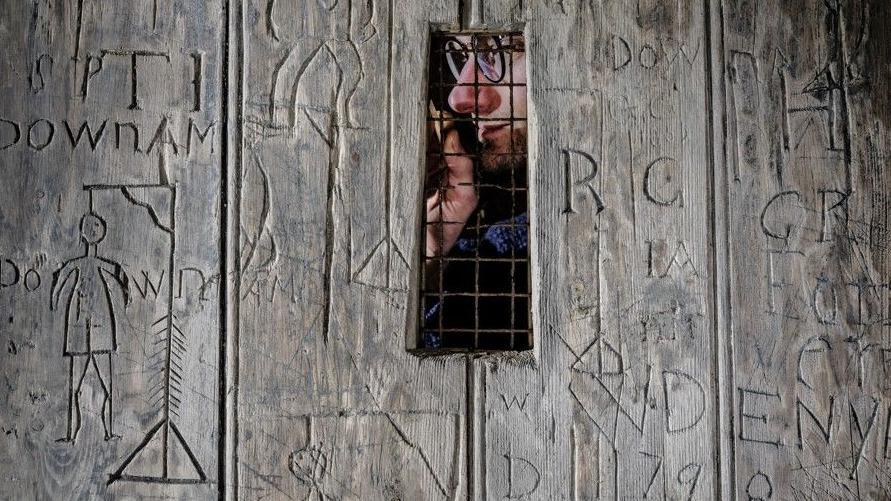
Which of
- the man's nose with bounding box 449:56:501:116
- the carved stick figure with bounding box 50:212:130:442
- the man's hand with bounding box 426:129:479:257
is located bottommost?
the carved stick figure with bounding box 50:212:130:442

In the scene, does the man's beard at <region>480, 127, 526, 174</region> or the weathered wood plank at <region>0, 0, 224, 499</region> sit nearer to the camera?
the weathered wood plank at <region>0, 0, 224, 499</region>

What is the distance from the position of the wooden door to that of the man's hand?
112mm

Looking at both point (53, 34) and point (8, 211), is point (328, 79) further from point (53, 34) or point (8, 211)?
point (8, 211)

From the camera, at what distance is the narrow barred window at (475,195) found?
1.84 m

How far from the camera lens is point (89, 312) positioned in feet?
5.82

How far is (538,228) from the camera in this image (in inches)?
70.5

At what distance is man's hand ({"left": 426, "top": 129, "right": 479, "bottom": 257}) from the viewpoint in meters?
1.89

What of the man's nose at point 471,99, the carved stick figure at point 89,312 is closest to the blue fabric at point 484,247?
the man's nose at point 471,99

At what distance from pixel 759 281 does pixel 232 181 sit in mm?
1072

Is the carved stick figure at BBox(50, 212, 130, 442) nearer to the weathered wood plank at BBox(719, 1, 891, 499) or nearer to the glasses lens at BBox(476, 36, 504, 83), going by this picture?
the glasses lens at BBox(476, 36, 504, 83)

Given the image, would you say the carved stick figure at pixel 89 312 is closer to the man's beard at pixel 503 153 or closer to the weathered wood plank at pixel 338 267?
the weathered wood plank at pixel 338 267

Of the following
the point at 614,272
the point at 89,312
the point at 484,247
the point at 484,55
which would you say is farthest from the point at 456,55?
the point at 89,312

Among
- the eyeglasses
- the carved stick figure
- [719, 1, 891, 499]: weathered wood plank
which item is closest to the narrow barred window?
the eyeglasses

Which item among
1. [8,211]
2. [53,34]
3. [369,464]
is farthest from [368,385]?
[53,34]
